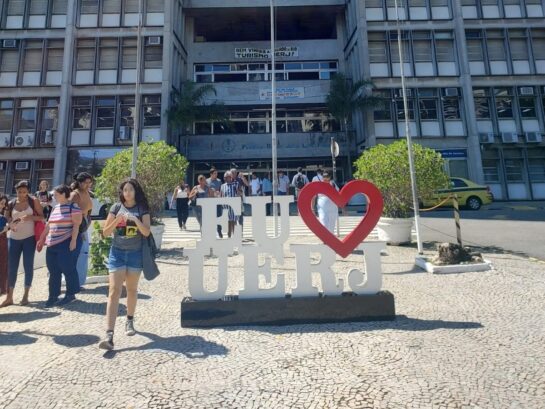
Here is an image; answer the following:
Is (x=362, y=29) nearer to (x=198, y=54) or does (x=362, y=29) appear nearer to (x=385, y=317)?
(x=198, y=54)

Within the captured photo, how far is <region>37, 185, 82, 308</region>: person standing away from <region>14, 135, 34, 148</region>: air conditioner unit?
2106 cm

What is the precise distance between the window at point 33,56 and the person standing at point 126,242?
24.4 m

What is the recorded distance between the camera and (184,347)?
305 centimetres

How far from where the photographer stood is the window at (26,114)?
68.3 ft

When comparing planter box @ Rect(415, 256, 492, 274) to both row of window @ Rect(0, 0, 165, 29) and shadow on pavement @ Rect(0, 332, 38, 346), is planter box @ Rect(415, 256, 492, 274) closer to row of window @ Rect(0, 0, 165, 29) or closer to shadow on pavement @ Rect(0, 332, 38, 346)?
shadow on pavement @ Rect(0, 332, 38, 346)

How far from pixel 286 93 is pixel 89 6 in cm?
1468

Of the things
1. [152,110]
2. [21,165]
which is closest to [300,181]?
[152,110]

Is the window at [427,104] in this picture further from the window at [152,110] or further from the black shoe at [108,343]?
the black shoe at [108,343]

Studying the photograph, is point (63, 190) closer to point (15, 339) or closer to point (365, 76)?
point (15, 339)

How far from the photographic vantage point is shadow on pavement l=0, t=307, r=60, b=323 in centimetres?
394

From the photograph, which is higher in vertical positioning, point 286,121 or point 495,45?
point 495,45

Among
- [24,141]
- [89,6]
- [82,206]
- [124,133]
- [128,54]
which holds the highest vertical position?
[89,6]

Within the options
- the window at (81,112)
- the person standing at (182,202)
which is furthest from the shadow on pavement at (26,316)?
the window at (81,112)

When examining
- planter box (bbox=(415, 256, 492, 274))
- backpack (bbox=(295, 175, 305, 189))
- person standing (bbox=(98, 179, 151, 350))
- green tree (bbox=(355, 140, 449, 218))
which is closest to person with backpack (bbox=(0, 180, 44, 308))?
person standing (bbox=(98, 179, 151, 350))
